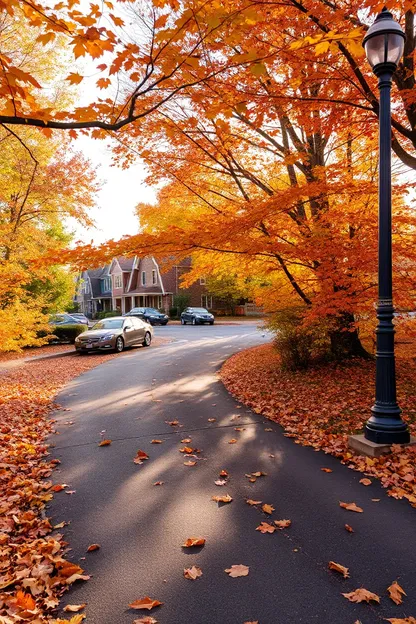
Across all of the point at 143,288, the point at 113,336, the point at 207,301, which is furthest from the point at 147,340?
the point at 143,288

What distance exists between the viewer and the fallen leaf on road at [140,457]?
512 centimetres

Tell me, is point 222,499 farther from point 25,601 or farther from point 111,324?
point 111,324

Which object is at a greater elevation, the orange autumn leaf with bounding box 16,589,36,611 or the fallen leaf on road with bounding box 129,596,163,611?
the orange autumn leaf with bounding box 16,589,36,611

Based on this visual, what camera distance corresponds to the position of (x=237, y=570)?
116 inches

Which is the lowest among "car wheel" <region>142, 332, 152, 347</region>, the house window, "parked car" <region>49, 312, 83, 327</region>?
"car wheel" <region>142, 332, 152, 347</region>

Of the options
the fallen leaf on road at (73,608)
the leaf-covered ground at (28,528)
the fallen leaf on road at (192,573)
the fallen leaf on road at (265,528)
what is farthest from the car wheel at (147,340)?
the fallen leaf on road at (73,608)

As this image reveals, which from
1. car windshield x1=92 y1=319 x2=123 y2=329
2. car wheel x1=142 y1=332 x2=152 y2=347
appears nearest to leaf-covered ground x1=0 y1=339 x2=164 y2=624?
car windshield x1=92 y1=319 x2=123 y2=329

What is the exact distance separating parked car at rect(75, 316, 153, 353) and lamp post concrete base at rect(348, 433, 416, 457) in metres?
13.6

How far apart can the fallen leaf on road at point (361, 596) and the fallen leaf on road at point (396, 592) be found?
4.0 inches

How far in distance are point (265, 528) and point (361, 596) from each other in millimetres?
988

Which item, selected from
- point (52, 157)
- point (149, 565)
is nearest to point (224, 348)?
point (52, 157)

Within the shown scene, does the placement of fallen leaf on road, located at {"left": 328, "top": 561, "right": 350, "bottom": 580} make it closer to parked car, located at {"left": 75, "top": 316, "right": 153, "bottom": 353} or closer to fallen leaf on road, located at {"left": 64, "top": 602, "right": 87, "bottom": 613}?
fallen leaf on road, located at {"left": 64, "top": 602, "right": 87, "bottom": 613}

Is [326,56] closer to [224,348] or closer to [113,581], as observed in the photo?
[113,581]

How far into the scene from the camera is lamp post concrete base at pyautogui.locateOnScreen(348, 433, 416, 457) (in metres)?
4.99
